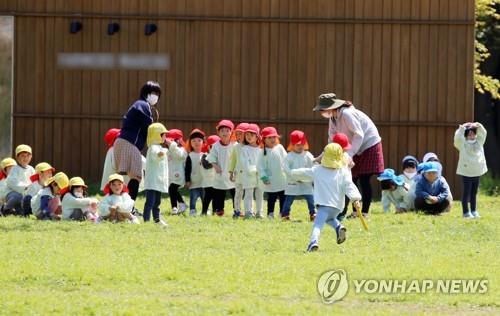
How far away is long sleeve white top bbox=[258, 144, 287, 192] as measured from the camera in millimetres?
19219

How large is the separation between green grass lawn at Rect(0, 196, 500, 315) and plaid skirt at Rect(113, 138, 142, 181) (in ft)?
2.79

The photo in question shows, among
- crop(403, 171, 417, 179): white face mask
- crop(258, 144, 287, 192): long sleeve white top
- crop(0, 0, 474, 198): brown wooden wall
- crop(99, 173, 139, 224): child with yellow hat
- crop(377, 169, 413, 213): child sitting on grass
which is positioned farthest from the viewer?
crop(0, 0, 474, 198): brown wooden wall

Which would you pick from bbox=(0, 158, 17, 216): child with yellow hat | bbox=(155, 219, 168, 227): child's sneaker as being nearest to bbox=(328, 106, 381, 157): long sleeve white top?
bbox=(155, 219, 168, 227): child's sneaker

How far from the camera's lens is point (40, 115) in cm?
2611

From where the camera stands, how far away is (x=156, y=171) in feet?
58.2

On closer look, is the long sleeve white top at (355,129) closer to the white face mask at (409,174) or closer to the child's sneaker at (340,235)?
the white face mask at (409,174)

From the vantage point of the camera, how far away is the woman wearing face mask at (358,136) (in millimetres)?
18547

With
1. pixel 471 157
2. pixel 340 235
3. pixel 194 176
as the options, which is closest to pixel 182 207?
pixel 194 176

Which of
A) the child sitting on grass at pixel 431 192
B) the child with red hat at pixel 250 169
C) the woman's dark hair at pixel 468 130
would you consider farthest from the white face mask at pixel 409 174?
the child with red hat at pixel 250 169

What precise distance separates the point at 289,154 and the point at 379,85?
678cm

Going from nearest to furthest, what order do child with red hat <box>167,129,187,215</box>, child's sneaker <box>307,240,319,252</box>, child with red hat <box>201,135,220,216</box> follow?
child's sneaker <box>307,240,319,252</box> → child with red hat <box>201,135,220,216</box> → child with red hat <box>167,129,187,215</box>

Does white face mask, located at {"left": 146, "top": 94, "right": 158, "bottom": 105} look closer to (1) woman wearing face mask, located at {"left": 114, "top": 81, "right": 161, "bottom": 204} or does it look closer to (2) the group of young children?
(1) woman wearing face mask, located at {"left": 114, "top": 81, "right": 161, "bottom": 204}

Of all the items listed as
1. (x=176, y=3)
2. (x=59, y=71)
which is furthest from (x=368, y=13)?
(x=59, y=71)

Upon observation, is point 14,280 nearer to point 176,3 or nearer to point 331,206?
point 331,206
